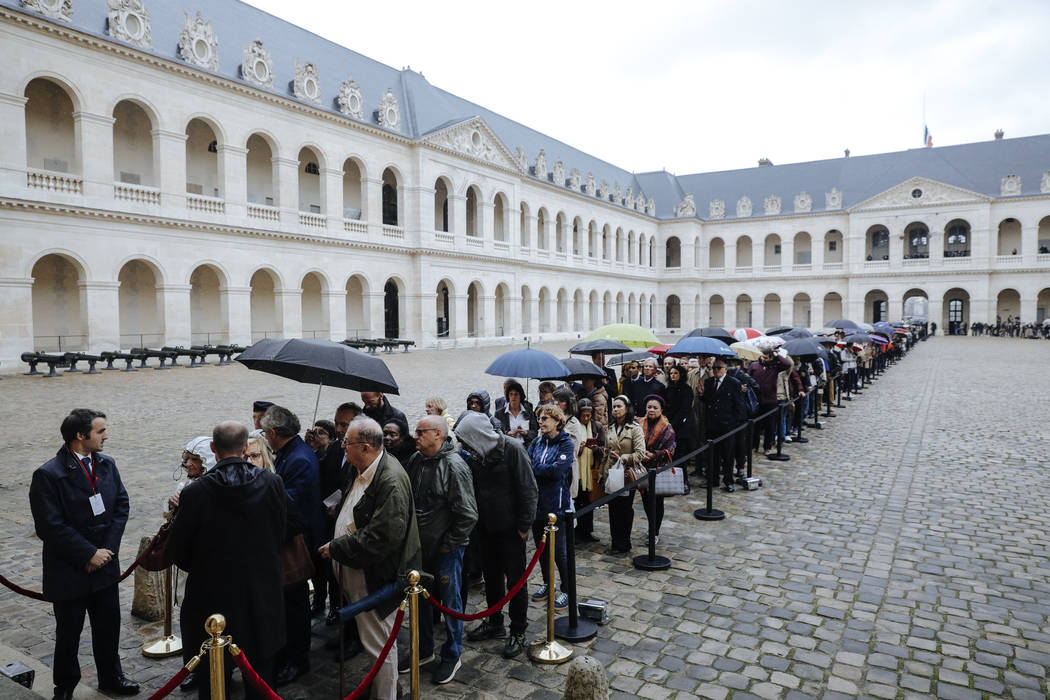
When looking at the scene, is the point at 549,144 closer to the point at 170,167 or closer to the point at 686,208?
the point at 686,208

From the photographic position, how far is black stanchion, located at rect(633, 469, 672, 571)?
6172 millimetres

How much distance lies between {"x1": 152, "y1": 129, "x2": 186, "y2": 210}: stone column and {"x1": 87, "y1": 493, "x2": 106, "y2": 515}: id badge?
82.0 ft

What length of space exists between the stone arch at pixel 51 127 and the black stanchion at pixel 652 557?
82.1 ft

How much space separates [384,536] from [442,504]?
24.9 inches

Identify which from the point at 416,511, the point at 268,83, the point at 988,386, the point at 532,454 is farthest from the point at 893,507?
the point at 268,83

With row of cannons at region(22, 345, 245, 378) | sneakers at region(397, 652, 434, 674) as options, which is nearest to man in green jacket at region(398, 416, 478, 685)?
sneakers at region(397, 652, 434, 674)

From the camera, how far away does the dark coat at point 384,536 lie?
3801mm

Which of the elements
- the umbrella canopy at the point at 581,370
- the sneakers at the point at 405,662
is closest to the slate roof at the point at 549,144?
the umbrella canopy at the point at 581,370

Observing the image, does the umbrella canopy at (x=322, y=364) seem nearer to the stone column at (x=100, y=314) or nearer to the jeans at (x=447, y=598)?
the jeans at (x=447, y=598)

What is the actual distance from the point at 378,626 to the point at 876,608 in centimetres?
414

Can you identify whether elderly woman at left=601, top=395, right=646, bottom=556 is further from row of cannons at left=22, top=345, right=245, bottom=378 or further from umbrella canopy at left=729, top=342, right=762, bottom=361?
row of cannons at left=22, top=345, right=245, bottom=378

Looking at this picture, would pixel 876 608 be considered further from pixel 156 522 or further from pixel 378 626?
pixel 156 522

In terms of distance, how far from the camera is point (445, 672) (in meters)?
4.35

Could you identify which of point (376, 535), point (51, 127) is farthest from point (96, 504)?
point (51, 127)
